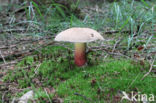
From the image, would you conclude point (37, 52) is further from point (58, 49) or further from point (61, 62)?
point (61, 62)

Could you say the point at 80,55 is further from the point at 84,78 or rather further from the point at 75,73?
the point at 84,78

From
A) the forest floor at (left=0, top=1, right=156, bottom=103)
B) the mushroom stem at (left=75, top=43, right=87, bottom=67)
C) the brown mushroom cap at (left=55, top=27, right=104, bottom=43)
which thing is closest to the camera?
the forest floor at (left=0, top=1, right=156, bottom=103)

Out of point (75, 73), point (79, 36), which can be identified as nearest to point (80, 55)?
point (75, 73)

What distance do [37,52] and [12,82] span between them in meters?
0.83

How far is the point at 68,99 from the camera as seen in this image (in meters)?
1.41

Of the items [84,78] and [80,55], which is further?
[80,55]

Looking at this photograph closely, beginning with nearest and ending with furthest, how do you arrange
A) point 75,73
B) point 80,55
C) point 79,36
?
1. point 79,36
2. point 75,73
3. point 80,55

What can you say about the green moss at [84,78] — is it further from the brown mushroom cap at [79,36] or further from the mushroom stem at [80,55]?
the brown mushroom cap at [79,36]

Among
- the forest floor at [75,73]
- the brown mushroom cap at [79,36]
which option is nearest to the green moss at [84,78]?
the forest floor at [75,73]

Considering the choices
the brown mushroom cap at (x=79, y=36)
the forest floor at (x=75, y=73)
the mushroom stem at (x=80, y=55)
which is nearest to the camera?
the forest floor at (x=75, y=73)

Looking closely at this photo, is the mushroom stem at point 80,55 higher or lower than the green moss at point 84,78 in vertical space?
higher

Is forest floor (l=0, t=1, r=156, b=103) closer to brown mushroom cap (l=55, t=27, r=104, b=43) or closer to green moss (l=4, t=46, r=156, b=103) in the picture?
green moss (l=4, t=46, r=156, b=103)

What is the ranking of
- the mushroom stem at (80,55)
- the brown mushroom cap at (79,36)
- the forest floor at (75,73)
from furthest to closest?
the mushroom stem at (80,55), the brown mushroom cap at (79,36), the forest floor at (75,73)

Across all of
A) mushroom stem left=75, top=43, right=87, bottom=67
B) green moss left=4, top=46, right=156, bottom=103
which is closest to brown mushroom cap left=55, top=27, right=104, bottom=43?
mushroom stem left=75, top=43, right=87, bottom=67
